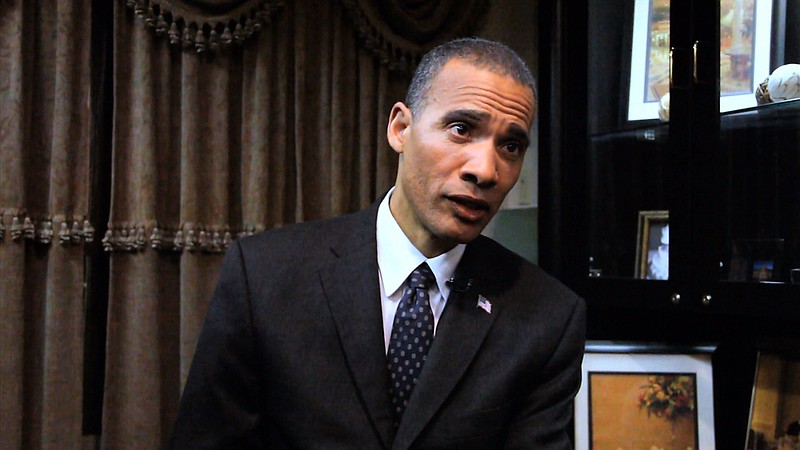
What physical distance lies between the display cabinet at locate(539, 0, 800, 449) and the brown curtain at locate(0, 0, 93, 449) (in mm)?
1051

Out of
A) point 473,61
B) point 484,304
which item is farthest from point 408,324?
point 473,61

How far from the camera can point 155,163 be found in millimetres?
1599

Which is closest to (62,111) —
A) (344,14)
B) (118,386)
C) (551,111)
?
(118,386)

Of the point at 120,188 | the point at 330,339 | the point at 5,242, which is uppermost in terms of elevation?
the point at 120,188

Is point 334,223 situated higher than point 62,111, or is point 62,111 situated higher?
point 62,111

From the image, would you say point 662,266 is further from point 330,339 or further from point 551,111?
point 330,339

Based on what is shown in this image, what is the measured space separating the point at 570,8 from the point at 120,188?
1.11 metres

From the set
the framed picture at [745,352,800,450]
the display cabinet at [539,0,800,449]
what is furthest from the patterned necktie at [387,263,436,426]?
the framed picture at [745,352,800,450]

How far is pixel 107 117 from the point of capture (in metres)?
1.61

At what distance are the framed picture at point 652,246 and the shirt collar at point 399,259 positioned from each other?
0.60m

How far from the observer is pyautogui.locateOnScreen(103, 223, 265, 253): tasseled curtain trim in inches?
61.9

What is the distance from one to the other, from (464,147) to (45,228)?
3.07 feet

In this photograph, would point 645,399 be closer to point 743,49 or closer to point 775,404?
point 775,404

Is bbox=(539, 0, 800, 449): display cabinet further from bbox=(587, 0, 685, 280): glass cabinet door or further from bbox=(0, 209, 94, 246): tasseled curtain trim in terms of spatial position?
bbox=(0, 209, 94, 246): tasseled curtain trim
